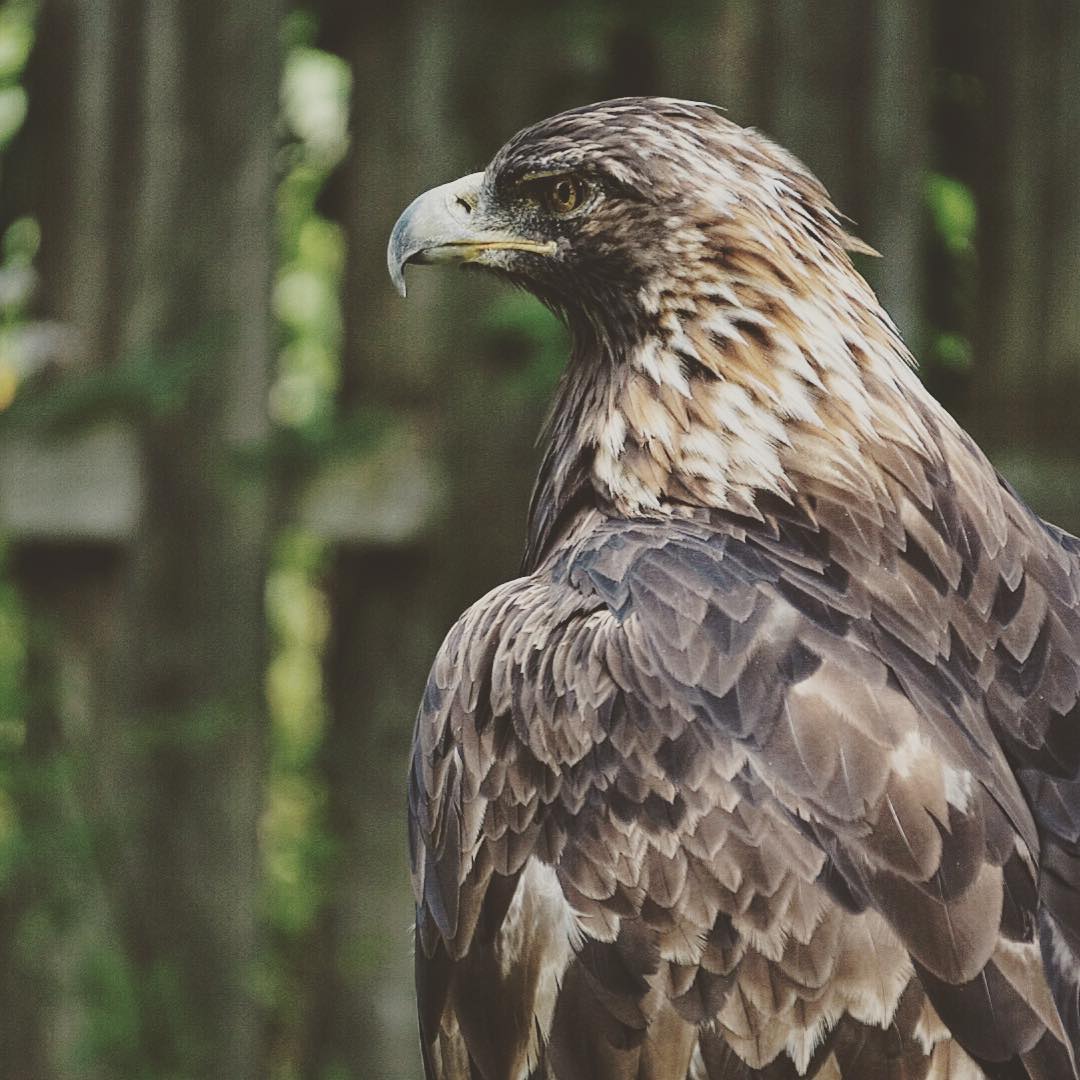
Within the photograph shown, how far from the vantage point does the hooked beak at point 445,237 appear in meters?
2.84

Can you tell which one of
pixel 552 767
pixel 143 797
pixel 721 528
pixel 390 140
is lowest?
pixel 143 797

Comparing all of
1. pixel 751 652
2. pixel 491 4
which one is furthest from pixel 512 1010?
pixel 491 4

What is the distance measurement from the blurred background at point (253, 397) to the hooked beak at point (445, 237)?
87cm

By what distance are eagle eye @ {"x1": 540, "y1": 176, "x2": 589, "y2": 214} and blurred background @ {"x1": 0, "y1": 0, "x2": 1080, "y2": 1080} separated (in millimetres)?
933

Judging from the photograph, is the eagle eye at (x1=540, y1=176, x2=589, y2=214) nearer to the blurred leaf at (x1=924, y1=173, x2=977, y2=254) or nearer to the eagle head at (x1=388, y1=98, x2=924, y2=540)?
the eagle head at (x1=388, y1=98, x2=924, y2=540)

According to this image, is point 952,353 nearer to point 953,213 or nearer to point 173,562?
point 953,213

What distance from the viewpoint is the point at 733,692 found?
2.28 meters

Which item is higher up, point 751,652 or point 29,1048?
point 751,652

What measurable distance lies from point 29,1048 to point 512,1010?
6.58 ft

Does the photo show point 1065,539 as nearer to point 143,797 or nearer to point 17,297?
point 143,797

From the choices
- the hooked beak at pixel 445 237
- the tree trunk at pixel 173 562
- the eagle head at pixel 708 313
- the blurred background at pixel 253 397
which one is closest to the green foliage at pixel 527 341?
the blurred background at pixel 253 397

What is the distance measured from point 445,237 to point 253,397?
1157 mm

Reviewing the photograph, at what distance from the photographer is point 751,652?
7.59 feet

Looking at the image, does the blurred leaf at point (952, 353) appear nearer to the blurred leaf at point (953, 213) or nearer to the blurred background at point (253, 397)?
the blurred background at point (253, 397)
